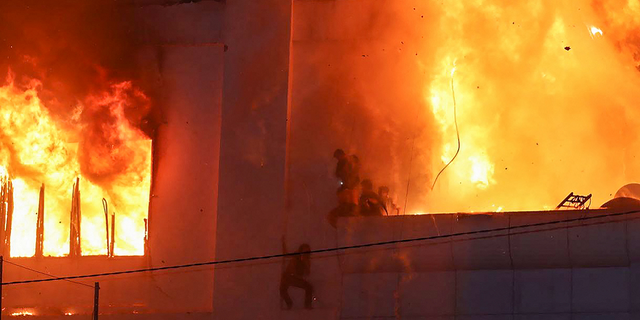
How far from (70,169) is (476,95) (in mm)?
8169

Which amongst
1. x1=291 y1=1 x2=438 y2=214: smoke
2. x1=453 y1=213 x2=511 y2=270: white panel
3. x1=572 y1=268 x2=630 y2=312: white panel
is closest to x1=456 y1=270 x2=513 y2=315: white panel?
x1=453 y1=213 x2=511 y2=270: white panel

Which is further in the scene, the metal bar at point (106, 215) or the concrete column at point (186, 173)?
the metal bar at point (106, 215)

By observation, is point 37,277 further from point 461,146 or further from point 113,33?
point 461,146

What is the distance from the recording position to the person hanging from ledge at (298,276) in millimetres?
14188

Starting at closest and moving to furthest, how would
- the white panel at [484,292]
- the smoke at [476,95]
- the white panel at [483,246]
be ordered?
the white panel at [484,292], the white panel at [483,246], the smoke at [476,95]

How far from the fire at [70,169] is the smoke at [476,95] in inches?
133

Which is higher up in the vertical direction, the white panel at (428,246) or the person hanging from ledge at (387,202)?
the person hanging from ledge at (387,202)

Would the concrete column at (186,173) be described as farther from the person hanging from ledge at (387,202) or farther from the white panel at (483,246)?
the white panel at (483,246)

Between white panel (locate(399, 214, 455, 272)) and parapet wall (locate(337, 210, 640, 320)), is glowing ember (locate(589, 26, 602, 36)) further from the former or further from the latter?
white panel (locate(399, 214, 455, 272))

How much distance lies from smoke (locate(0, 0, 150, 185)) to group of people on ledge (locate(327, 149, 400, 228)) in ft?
13.0

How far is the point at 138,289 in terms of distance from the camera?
1500cm

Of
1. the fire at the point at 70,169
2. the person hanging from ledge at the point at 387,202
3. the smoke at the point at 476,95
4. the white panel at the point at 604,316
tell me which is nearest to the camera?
the white panel at the point at 604,316

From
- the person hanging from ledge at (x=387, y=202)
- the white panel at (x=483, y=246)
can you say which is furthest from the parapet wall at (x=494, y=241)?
the person hanging from ledge at (x=387, y=202)

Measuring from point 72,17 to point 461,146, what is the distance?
8278 mm
